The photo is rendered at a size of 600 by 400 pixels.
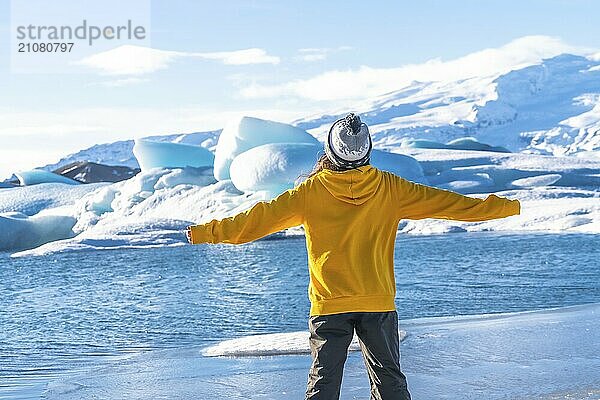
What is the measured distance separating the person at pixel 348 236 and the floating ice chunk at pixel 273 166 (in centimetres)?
2210

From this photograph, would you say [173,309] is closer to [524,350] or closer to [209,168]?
[524,350]

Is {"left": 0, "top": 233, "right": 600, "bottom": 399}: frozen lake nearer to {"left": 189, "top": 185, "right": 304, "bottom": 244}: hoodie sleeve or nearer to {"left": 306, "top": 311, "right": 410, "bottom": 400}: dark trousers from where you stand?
{"left": 306, "top": 311, "right": 410, "bottom": 400}: dark trousers

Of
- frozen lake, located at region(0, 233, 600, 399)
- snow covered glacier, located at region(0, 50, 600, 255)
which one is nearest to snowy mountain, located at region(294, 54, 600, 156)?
snow covered glacier, located at region(0, 50, 600, 255)

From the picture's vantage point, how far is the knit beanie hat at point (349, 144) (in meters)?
2.70

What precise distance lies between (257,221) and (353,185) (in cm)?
31

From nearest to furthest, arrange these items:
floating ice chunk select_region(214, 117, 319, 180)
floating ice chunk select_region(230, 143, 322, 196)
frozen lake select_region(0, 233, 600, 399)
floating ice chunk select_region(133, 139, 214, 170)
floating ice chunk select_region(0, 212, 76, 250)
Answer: frozen lake select_region(0, 233, 600, 399) < floating ice chunk select_region(0, 212, 76, 250) < floating ice chunk select_region(230, 143, 322, 196) < floating ice chunk select_region(214, 117, 319, 180) < floating ice chunk select_region(133, 139, 214, 170)

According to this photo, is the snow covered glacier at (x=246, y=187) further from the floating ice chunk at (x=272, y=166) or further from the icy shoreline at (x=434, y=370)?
→ the icy shoreline at (x=434, y=370)

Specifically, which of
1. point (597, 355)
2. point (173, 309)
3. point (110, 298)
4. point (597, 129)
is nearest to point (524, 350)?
point (597, 355)

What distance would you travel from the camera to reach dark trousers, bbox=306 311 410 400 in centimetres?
266

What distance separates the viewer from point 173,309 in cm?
1048

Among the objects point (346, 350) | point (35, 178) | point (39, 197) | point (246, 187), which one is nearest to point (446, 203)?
point (346, 350)

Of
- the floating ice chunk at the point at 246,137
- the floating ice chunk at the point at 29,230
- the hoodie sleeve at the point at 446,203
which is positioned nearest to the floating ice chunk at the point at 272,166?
the floating ice chunk at the point at 246,137

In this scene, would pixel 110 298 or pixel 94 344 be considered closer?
pixel 94 344

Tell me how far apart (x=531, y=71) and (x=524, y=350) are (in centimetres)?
10269
